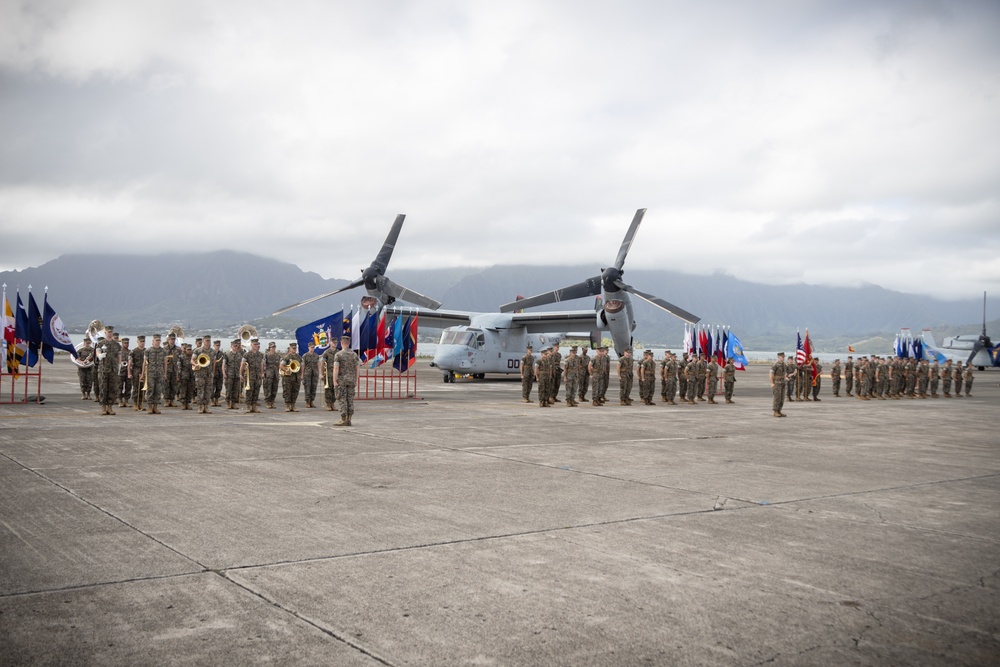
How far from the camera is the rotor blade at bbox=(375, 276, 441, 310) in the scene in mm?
29641

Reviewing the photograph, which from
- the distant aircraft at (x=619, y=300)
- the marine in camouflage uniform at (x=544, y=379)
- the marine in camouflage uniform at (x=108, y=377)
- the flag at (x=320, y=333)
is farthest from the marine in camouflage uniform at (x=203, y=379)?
the distant aircraft at (x=619, y=300)


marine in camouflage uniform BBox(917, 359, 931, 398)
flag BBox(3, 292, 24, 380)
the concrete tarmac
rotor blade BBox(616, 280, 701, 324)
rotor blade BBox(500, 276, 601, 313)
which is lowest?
the concrete tarmac

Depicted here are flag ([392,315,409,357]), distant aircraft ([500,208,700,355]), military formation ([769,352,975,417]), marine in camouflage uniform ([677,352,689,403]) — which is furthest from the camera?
distant aircraft ([500,208,700,355])

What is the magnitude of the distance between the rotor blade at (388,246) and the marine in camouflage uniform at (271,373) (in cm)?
1332

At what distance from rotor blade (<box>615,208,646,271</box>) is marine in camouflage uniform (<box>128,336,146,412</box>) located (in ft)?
53.2

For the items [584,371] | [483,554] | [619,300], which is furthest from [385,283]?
[483,554]

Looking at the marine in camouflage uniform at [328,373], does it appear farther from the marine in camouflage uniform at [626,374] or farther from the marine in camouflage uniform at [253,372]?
the marine in camouflage uniform at [626,374]

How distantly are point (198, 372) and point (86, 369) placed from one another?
13.9ft

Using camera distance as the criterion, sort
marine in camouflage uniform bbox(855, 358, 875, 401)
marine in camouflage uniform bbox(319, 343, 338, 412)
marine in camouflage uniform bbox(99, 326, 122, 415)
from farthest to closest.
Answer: marine in camouflage uniform bbox(855, 358, 875, 401) → marine in camouflage uniform bbox(319, 343, 338, 412) → marine in camouflage uniform bbox(99, 326, 122, 415)

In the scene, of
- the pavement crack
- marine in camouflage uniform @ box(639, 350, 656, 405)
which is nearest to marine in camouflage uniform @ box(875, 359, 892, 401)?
marine in camouflage uniform @ box(639, 350, 656, 405)

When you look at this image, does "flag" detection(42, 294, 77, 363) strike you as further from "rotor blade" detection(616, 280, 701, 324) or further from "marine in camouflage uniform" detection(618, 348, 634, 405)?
"rotor blade" detection(616, 280, 701, 324)

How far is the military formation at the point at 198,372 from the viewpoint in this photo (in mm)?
14137

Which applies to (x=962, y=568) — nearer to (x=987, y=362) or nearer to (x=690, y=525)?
(x=690, y=525)

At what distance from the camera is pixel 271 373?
17.3 meters
